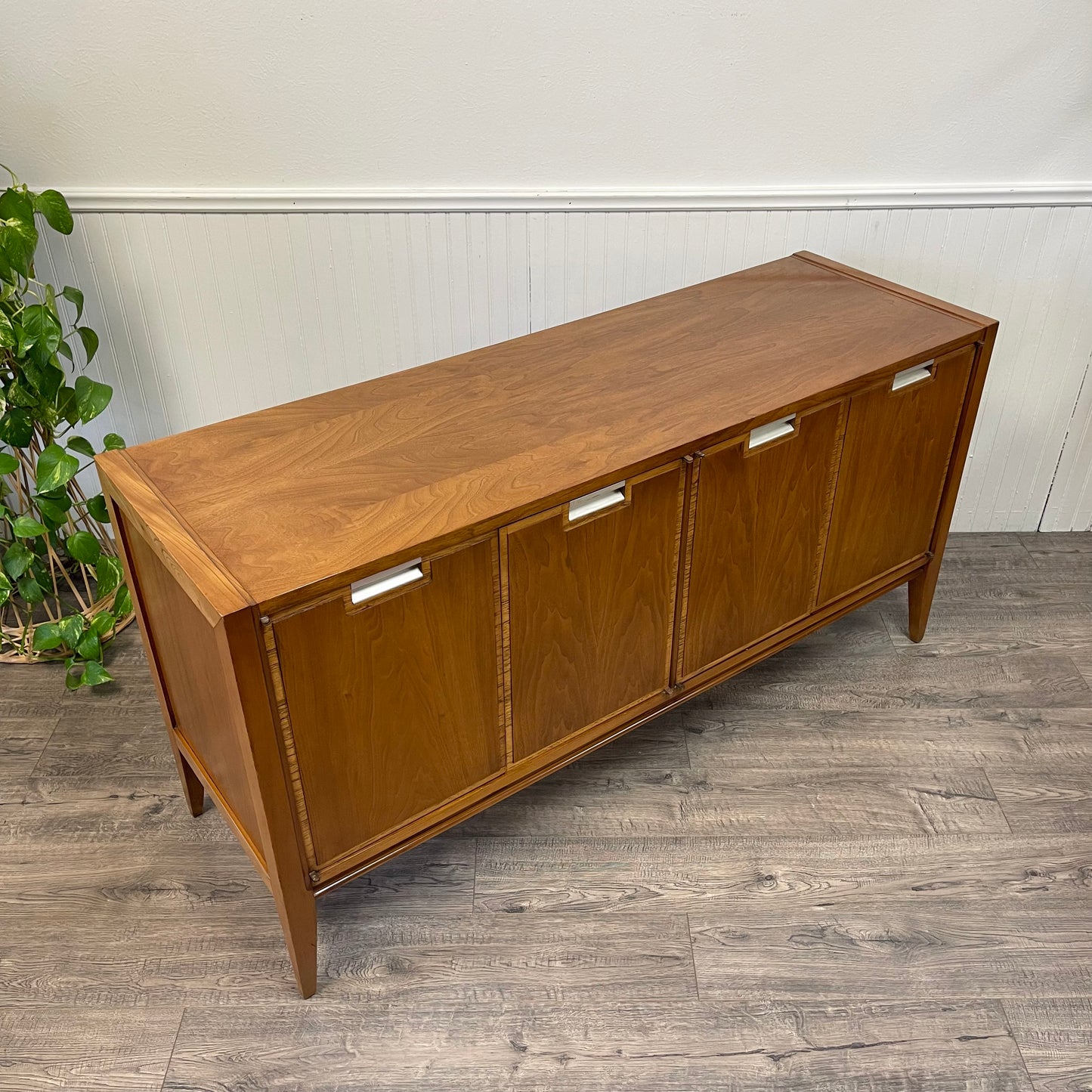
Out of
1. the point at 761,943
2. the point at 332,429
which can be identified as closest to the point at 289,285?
the point at 332,429

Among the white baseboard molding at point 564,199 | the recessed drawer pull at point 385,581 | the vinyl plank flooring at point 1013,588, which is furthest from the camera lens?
Result: the vinyl plank flooring at point 1013,588

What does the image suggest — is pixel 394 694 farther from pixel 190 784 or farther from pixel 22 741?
pixel 22 741

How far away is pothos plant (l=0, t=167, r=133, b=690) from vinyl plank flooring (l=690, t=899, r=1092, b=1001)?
4.64 feet

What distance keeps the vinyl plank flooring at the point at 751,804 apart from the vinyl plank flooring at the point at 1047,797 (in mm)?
32

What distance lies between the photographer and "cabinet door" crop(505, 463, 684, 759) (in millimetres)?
1577

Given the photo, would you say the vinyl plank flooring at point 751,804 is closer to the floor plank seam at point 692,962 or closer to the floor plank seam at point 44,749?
the floor plank seam at point 692,962

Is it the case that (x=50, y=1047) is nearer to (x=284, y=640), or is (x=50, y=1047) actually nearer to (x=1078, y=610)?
(x=284, y=640)

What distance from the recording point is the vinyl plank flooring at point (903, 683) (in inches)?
88.7

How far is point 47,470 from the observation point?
201 cm

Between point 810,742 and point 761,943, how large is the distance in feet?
1.68

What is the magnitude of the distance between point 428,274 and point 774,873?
146 cm

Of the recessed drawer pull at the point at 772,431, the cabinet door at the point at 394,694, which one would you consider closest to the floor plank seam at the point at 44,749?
the cabinet door at the point at 394,694

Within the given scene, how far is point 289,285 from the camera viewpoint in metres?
2.34

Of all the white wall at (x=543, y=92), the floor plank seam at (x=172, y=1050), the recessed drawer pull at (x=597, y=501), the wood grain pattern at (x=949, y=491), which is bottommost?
the floor plank seam at (x=172, y=1050)
